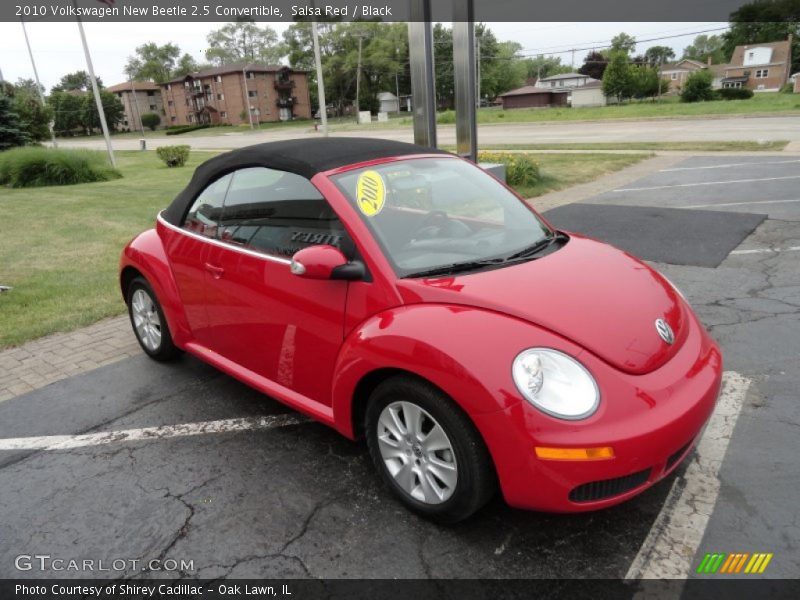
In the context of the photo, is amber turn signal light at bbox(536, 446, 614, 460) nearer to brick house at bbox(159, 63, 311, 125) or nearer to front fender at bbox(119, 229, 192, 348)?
front fender at bbox(119, 229, 192, 348)

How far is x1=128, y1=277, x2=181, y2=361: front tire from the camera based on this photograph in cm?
418

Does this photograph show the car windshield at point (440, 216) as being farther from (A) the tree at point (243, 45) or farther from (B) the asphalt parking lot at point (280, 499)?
(A) the tree at point (243, 45)

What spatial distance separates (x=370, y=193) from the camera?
2.94 metres

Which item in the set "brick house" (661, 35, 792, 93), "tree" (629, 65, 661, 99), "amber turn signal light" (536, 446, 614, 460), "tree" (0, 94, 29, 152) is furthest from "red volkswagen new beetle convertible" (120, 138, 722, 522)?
"brick house" (661, 35, 792, 93)

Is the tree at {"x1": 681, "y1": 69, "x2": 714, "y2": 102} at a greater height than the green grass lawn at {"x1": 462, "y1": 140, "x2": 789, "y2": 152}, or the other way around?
the tree at {"x1": 681, "y1": 69, "x2": 714, "y2": 102}

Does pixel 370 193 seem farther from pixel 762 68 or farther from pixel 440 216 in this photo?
pixel 762 68

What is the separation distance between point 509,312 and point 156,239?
2853mm

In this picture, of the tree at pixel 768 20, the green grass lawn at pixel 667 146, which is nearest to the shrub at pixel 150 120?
the green grass lawn at pixel 667 146

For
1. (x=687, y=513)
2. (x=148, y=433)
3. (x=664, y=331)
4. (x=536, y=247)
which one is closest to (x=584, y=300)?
(x=664, y=331)

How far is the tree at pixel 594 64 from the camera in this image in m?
103

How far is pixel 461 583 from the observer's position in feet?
7.29

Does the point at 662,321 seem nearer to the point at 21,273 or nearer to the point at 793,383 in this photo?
the point at 793,383

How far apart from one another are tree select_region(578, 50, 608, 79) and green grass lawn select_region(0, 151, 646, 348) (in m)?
98.0
